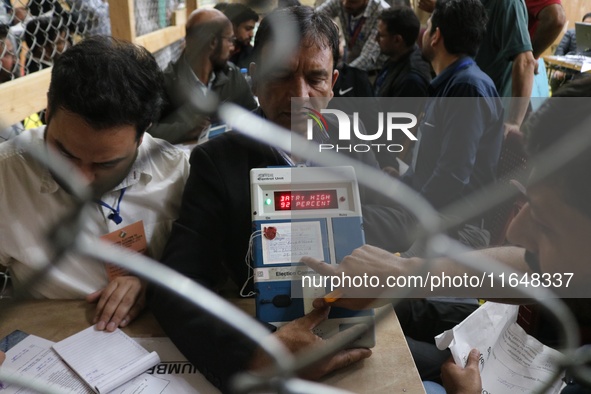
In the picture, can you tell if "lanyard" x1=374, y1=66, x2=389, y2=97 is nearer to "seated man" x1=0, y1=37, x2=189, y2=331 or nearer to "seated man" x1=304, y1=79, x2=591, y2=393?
"seated man" x1=0, y1=37, x2=189, y2=331

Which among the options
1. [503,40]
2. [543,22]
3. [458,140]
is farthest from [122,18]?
[543,22]

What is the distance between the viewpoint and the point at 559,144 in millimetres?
534

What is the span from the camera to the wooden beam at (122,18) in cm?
192

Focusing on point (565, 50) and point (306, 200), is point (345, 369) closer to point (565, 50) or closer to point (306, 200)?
point (306, 200)

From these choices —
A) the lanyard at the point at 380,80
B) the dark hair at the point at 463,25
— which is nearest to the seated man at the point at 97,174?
the dark hair at the point at 463,25

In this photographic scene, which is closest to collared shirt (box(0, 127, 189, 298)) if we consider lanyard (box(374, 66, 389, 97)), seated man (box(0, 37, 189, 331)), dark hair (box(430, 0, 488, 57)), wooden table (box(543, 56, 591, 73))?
seated man (box(0, 37, 189, 331))

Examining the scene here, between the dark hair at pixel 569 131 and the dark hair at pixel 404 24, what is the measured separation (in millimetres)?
2010

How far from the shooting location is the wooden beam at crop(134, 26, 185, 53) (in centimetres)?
230

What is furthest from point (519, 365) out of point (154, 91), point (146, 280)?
point (154, 91)

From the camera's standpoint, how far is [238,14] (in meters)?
2.98

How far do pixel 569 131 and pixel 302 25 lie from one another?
0.59m

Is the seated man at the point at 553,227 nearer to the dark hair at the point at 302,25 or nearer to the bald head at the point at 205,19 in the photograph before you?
the dark hair at the point at 302,25

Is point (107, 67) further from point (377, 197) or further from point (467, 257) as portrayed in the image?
point (467, 257)

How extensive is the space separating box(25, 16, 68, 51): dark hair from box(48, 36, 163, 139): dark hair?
33.6 inches
